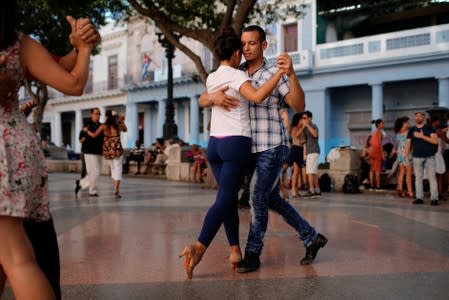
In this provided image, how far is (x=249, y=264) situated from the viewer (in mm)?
4125

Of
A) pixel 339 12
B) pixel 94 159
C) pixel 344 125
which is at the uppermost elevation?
pixel 339 12

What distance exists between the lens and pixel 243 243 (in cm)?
536

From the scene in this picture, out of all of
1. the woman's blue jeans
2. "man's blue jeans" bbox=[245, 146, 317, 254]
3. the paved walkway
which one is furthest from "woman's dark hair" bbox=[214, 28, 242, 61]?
the paved walkway

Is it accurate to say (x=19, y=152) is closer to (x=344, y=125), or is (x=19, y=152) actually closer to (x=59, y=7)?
(x=59, y=7)

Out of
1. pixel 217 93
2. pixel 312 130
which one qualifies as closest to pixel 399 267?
pixel 217 93

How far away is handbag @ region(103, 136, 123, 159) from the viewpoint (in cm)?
1019

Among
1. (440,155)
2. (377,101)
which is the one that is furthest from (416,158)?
(377,101)

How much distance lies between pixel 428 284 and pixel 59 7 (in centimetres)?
1200

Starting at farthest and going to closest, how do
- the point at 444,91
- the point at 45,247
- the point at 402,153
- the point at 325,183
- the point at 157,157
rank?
the point at 444,91 → the point at 157,157 → the point at 325,183 → the point at 402,153 → the point at 45,247

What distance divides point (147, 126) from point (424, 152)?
2932 cm

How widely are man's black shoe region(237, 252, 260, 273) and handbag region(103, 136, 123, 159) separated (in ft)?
21.2

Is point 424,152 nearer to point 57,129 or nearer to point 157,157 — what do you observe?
point 157,157

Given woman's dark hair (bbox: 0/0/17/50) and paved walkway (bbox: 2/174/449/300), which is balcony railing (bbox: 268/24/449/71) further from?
woman's dark hair (bbox: 0/0/17/50)

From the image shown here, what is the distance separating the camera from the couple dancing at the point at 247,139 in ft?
12.7
